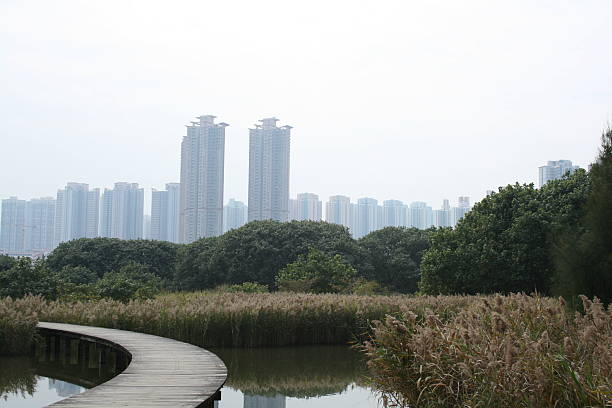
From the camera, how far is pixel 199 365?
843 centimetres

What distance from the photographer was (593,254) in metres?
7.78

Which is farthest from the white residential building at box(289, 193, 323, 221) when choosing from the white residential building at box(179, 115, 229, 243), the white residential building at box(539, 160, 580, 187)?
the white residential building at box(539, 160, 580, 187)

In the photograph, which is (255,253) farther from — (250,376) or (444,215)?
(444,215)

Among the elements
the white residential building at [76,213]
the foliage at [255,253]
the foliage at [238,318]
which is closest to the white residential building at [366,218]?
the white residential building at [76,213]

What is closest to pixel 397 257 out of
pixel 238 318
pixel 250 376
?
pixel 238 318

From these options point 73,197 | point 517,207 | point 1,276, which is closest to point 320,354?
point 1,276

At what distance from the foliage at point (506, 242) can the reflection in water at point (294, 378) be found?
7735 mm

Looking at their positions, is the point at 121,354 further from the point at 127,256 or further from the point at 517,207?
the point at 127,256

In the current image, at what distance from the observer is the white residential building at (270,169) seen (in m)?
73.3

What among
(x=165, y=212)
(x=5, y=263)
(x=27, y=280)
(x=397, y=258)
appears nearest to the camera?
(x=27, y=280)

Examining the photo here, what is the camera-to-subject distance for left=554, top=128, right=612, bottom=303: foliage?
305 inches

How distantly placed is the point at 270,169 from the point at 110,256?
43100 millimetres

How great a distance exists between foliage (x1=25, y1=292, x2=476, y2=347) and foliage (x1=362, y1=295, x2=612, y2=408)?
640 centimetres

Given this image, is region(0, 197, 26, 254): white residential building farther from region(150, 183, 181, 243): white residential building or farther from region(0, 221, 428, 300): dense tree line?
region(0, 221, 428, 300): dense tree line
